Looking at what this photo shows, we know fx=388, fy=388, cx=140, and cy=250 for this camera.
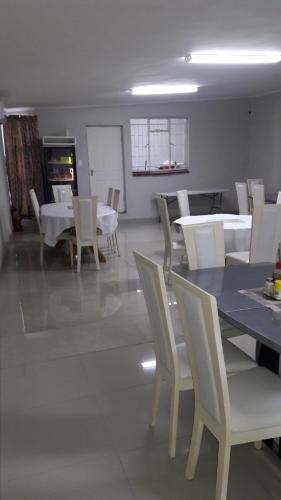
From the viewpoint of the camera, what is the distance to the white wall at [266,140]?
7910 mm

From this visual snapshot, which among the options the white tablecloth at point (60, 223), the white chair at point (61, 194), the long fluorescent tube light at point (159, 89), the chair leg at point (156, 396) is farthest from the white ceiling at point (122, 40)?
the chair leg at point (156, 396)

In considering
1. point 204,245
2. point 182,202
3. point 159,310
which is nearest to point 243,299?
point 159,310

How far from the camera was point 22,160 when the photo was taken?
7.97 m

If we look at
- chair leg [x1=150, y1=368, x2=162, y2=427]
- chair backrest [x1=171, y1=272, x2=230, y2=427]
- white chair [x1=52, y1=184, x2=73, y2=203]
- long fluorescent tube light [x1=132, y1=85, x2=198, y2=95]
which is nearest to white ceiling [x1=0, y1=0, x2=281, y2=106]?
long fluorescent tube light [x1=132, y1=85, x2=198, y2=95]

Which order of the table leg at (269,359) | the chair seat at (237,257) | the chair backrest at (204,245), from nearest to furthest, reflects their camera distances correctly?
the table leg at (269,359)
the chair backrest at (204,245)
the chair seat at (237,257)

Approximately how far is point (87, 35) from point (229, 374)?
265cm

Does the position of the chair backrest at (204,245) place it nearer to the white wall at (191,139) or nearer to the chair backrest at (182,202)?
the chair backrest at (182,202)

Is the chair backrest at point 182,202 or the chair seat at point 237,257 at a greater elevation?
the chair backrest at point 182,202

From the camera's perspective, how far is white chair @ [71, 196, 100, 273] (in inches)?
188

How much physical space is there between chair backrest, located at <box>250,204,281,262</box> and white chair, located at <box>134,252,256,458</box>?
1.66 metres

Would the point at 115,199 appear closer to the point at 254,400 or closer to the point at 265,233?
the point at 265,233

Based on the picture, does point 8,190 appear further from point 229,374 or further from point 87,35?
point 229,374

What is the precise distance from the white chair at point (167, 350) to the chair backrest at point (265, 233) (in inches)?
65.4

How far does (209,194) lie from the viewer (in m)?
8.80
